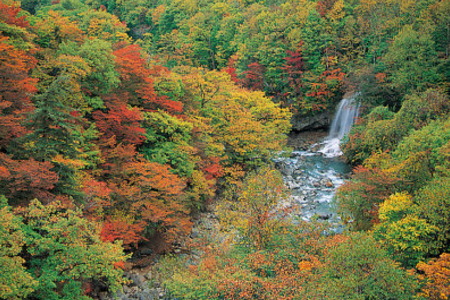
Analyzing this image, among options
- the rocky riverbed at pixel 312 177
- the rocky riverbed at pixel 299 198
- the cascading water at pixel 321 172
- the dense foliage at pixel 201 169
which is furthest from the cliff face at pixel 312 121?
the cascading water at pixel 321 172

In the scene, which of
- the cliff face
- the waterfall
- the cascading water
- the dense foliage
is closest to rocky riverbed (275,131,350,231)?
the cascading water

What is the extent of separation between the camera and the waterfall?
36.2 m

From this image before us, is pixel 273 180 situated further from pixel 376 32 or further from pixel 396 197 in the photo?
pixel 376 32

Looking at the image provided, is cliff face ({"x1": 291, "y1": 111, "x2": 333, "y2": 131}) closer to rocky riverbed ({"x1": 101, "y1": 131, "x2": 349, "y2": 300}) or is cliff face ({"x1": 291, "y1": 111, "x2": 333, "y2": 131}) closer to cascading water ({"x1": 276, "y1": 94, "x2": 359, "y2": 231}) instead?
rocky riverbed ({"x1": 101, "y1": 131, "x2": 349, "y2": 300})

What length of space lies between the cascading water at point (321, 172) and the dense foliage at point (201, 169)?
194 centimetres

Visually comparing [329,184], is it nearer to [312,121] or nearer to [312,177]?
[312,177]

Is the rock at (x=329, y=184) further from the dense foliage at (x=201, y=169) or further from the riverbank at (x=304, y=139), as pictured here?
the riverbank at (x=304, y=139)

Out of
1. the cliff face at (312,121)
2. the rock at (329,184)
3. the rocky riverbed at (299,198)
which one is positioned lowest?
the rocky riverbed at (299,198)

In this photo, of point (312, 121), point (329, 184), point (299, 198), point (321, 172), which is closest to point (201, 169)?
point (299, 198)

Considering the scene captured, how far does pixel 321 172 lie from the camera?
3119 centimetres

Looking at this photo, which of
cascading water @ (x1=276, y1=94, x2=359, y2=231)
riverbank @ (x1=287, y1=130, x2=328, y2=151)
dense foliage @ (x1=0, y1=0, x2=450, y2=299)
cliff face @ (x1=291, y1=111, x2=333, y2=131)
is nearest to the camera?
dense foliage @ (x1=0, y1=0, x2=450, y2=299)

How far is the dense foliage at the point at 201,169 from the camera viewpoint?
11.4 metres

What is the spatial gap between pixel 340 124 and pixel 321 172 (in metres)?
9.39

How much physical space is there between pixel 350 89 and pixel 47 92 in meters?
31.6
